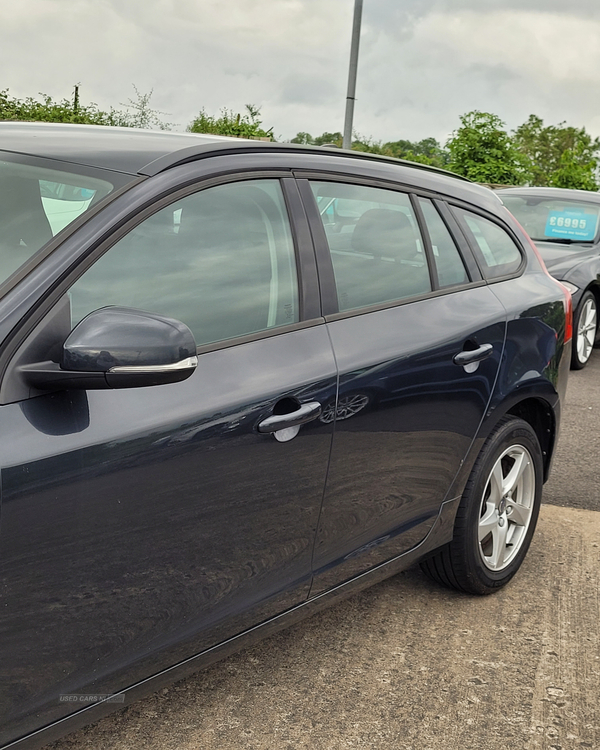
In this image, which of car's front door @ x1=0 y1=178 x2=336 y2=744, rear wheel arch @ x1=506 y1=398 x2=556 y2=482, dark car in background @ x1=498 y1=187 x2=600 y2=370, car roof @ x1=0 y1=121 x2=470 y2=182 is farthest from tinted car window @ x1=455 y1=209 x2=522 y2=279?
dark car in background @ x1=498 y1=187 x2=600 y2=370

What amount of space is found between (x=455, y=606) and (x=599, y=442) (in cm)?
284

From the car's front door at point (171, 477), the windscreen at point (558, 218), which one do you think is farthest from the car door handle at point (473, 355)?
the windscreen at point (558, 218)

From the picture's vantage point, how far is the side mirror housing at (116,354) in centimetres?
179

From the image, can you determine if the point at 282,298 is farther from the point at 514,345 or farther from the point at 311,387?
the point at 514,345

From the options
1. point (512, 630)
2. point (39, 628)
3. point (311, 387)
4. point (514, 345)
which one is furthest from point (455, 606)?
point (39, 628)

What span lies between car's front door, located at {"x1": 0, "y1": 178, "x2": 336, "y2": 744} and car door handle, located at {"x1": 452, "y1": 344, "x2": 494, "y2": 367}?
677 millimetres

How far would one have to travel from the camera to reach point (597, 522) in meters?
4.45

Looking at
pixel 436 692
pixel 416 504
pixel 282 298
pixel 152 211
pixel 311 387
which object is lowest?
pixel 436 692

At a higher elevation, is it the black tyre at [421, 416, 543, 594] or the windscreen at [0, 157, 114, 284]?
the windscreen at [0, 157, 114, 284]

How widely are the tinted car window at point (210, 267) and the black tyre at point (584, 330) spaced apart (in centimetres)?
635

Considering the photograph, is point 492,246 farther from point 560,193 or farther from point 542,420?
point 560,193

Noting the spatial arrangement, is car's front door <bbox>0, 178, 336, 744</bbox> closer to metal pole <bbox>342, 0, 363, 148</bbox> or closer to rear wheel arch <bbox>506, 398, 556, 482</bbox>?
rear wheel arch <bbox>506, 398, 556, 482</bbox>

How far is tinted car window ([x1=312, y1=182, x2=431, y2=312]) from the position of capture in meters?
2.72

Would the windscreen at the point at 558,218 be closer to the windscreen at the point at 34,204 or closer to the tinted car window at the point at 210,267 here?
the tinted car window at the point at 210,267
